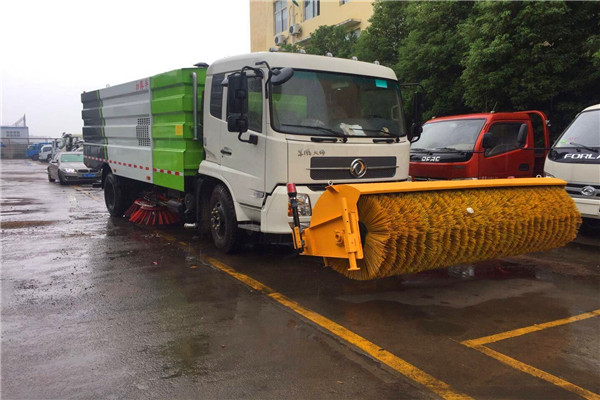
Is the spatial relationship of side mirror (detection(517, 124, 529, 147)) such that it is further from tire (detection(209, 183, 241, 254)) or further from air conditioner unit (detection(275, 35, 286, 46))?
air conditioner unit (detection(275, 35, 286, 46))

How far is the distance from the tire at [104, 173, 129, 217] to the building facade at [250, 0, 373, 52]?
11.7 meters

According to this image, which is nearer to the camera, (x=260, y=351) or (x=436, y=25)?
(x=260, y=351)

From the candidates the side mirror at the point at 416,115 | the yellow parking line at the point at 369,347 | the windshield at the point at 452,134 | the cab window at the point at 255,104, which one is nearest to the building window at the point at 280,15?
the windshield at the point at 452,134

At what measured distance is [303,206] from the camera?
553 cm

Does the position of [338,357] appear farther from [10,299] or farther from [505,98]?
[505,98]

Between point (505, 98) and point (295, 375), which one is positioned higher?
point (505, 98)

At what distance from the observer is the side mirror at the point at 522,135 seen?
336 inches

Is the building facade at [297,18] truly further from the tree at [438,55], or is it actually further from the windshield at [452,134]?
the windshield at [452,134]

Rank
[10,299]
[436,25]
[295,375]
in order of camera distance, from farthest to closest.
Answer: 1. [436,25]
2. [10,299]
3. [295,375]

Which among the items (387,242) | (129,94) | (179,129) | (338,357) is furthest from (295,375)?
(129,94)

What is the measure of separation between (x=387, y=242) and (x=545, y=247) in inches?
91.6

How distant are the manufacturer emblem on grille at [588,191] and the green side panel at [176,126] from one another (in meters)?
5.60

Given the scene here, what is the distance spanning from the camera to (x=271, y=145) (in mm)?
5641

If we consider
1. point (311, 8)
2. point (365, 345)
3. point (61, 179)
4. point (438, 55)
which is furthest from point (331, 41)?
point (365, 345)
